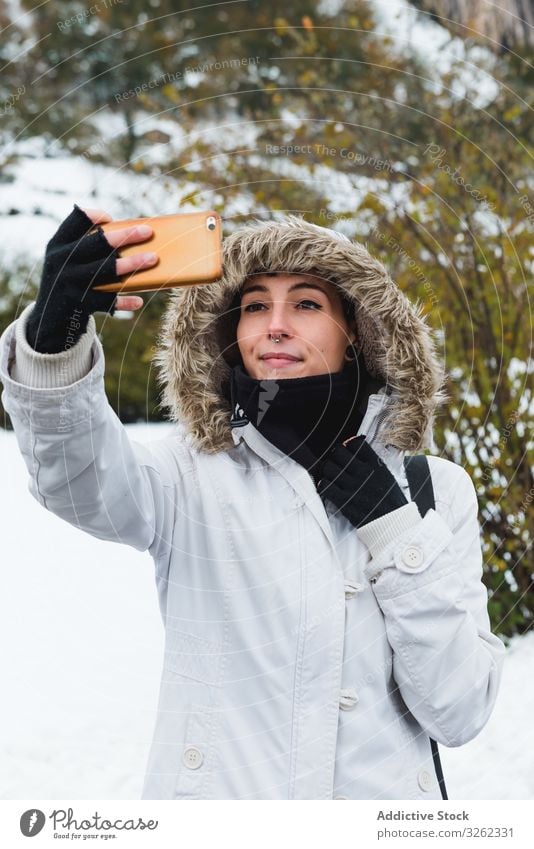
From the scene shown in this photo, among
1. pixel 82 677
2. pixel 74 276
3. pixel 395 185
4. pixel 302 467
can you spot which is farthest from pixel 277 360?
pixel 395 185

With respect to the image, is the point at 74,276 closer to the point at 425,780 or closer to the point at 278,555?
the point at 278,555

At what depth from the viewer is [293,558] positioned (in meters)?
1.33

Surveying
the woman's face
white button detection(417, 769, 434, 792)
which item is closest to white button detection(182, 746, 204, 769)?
white button detection(417, 769, 434, 792)

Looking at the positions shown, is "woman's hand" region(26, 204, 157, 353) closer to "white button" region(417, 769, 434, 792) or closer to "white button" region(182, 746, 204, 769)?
"white button" region(182, 746, 204, 769)

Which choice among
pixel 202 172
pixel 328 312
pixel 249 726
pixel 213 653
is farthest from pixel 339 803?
pixel 202 172

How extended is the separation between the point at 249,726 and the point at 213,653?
0.37ft

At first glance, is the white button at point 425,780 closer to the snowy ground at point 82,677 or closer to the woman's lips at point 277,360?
the woman's lips at point 277,360

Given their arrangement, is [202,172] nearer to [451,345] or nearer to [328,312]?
[451,345]

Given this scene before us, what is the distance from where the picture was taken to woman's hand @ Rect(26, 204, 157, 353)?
43.2 inches

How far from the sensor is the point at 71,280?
3.60 ft

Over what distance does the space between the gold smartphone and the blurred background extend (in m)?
0.81

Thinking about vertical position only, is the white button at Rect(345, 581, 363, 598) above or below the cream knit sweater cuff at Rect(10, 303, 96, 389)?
below

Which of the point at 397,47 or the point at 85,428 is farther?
the point at 397,47

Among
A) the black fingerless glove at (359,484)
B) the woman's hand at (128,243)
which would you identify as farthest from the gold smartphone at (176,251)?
the black fingerless glove at (359,484)
